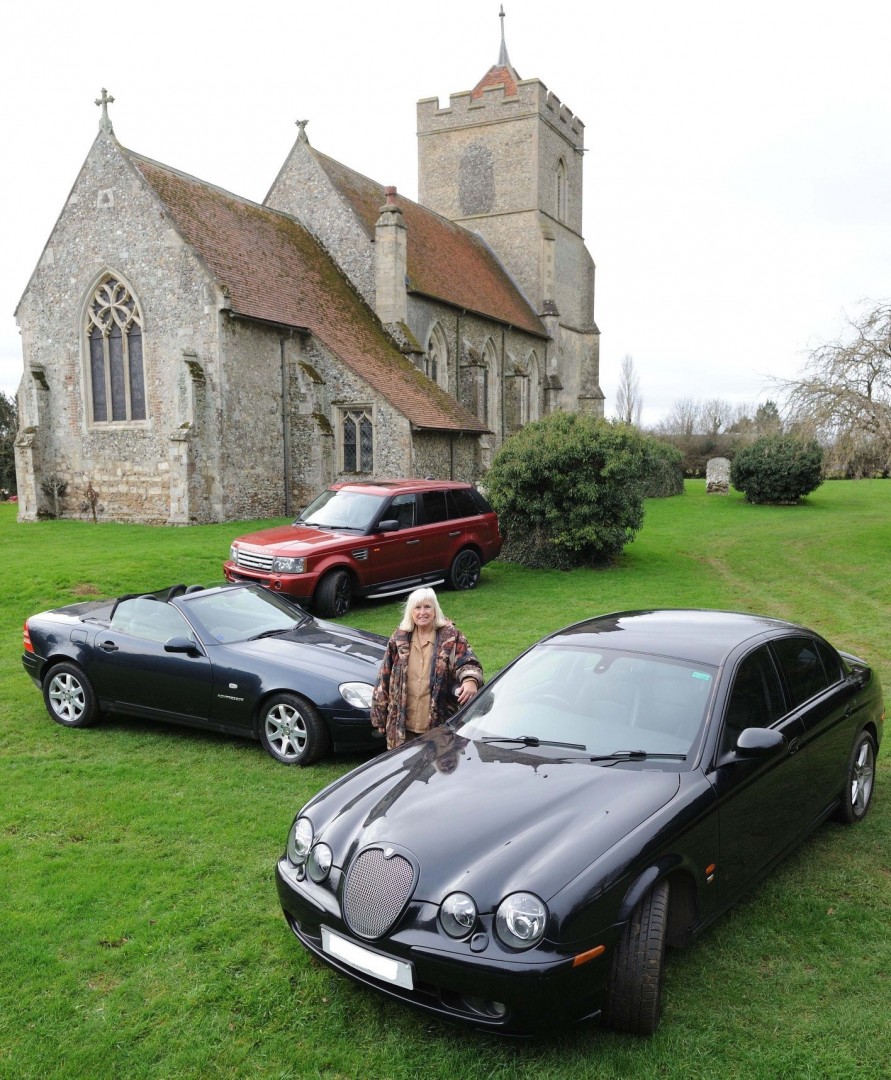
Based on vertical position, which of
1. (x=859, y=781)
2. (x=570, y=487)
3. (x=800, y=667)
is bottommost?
(x=859, y=781)

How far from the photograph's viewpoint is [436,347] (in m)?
30.3

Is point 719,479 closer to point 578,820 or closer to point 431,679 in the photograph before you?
point 431,679

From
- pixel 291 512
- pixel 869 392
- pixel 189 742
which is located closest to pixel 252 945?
pixel 189 742

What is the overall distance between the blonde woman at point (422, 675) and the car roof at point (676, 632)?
71 cm

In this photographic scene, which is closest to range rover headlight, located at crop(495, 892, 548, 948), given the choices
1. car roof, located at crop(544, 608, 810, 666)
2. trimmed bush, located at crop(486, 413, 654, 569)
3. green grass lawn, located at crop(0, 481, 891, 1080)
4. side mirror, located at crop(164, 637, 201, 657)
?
green grass lawn, located at crop(0, 481, 891, 1080)

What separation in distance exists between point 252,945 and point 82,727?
412 cm

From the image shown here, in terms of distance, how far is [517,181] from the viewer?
39.1 meters

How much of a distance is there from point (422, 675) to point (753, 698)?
2.06 m

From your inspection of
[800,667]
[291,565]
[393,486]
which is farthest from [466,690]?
[393,486]

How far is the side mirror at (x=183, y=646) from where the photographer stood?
22.2ft

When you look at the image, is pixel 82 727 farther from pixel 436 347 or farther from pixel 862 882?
pixel 436 347

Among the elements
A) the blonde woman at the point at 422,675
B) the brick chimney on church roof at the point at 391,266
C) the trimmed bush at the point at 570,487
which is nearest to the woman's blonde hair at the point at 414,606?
the blonde woman at the point at 422,675

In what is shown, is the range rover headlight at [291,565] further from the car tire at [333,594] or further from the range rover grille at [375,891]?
the range rover grille at [375,891]

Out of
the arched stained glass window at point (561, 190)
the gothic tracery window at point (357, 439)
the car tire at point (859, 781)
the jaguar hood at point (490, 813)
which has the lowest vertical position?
the car tire at point (859, 781)
